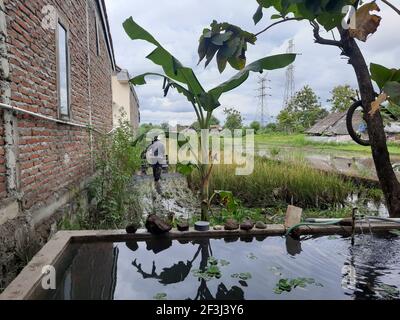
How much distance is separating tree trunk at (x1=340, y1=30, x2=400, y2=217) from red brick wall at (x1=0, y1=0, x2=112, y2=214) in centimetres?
340

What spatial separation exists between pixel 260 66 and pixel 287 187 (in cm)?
390

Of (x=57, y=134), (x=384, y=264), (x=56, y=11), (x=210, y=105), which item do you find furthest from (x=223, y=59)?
(x=56, y=11)

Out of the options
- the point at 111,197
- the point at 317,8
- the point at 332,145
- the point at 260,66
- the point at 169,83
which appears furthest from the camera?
the point at 332,145

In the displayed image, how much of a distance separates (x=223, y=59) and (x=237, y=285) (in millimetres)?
1660

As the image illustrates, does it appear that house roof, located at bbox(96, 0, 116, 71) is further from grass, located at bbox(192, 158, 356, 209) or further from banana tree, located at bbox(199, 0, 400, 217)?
banana tree, located at bbox(199, 0, 400, 217)

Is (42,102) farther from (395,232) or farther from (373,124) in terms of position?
(395,232)

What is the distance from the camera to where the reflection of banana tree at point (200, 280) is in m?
2.10

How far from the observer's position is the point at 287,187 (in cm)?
668

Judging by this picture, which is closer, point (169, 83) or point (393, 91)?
point (393, 91)

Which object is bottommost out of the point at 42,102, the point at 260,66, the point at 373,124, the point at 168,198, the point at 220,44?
the point at 168,198

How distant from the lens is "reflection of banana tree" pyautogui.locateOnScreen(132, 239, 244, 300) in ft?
6.89

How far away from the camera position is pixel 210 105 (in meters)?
3.63

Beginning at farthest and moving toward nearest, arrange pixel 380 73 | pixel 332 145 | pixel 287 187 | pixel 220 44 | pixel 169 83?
pixel 332 145, pixel 287 187, pixel 169 83, pixel 220 44, pixel 380 73

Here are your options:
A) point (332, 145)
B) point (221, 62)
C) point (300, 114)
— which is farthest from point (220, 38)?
point (300, 114)
